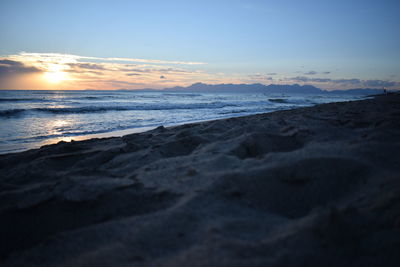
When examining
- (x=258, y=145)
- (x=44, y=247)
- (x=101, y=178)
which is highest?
(x=258, y=145)

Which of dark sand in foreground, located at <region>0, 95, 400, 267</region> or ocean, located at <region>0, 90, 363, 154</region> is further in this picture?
ocean, located at <region>0, 90, 363, 154</region>

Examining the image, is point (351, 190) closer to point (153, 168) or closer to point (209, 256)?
point (209, 256)

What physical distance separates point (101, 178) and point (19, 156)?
8.17ft

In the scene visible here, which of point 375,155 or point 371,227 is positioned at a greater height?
point 375,155

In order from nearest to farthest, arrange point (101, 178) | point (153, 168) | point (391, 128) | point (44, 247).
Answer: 1. point (44, 247)
2. point (101, 178)
3. point (153, 168)
4. point (391, 128)

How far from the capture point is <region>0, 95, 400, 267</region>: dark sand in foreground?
98cm

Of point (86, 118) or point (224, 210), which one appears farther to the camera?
point (86, 118)

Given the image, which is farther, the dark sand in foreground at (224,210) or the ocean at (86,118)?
the ocean at (86,118)

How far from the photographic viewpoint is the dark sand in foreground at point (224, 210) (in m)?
0.98

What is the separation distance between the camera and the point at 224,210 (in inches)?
55.4

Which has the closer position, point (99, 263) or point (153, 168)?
point (99, 263)

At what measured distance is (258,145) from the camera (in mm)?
2477

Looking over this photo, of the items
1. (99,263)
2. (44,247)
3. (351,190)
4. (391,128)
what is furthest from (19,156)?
(391,128)

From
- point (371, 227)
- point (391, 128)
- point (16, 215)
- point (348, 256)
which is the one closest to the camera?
point (348, 256)
